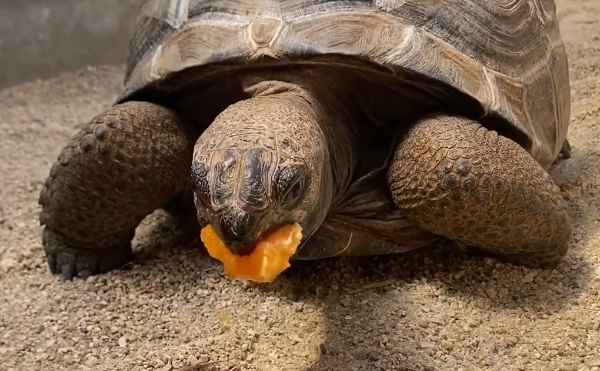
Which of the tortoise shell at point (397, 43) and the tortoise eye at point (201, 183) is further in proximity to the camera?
the tortoise shell at point (397, 43)

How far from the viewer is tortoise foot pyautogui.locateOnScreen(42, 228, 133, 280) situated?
3102 mm

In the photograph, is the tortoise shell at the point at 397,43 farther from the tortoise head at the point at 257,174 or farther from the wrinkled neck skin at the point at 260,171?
the tortoise head at the point at 257,174

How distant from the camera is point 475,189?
2527 mm

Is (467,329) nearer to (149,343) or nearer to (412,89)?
(412,89)

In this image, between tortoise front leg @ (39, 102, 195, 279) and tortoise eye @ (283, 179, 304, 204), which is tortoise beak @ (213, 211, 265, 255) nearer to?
tortoise eye @ (283, 179, 304, 204)

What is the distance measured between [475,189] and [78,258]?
5.31 feet

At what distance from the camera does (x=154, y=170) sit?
2859mm

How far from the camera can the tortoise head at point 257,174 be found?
1.90 m

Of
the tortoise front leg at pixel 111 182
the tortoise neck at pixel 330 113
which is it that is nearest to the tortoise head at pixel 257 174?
the tortoise neck at pixel 330 113

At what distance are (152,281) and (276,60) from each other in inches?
40.1

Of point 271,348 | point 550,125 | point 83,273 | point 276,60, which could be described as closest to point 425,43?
point 276,60

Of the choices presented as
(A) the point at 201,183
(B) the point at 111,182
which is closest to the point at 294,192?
(A) the point at 201,183

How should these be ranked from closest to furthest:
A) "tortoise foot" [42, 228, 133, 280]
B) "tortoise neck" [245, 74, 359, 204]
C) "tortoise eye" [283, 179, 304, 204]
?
"tortoise eye" [283, 179, 304, 204], "tortoise neck" [245, 74, 359, 204], "tortoise foot" [42, 228, 133, 280]

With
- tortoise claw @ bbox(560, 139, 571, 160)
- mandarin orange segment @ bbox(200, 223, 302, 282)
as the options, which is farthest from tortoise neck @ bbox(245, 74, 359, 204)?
tortoise claw @ bbox(560, 139, 571, 160)
